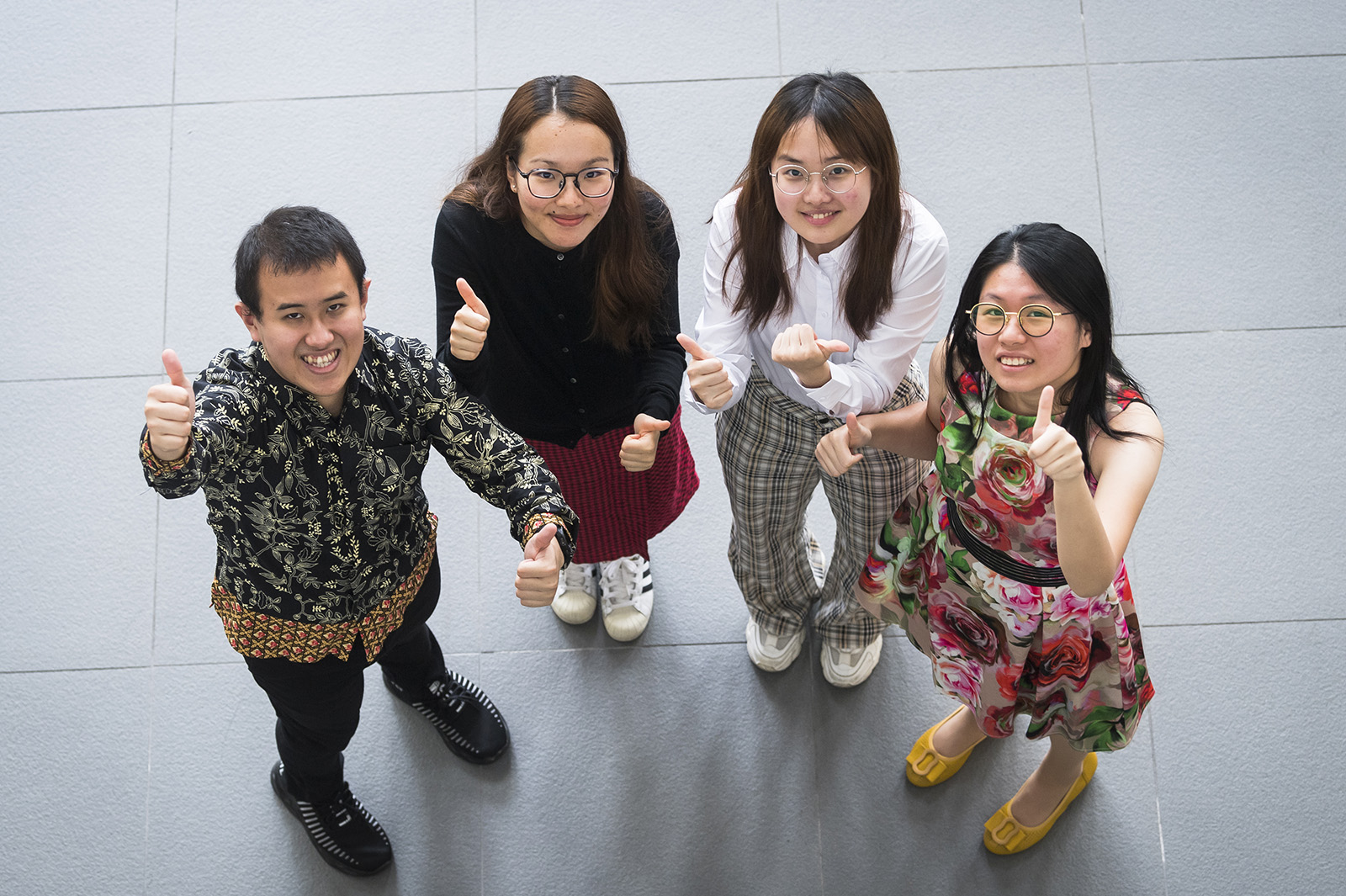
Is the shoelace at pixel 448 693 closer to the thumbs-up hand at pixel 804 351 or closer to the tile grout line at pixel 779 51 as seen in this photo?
the thumbs-up hand at pixel 804 351

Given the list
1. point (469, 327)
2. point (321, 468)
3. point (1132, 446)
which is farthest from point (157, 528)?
point (1132, 446)

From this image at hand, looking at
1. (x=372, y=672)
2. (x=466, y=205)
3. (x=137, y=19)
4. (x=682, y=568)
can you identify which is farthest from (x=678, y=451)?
(x=137, y=19)

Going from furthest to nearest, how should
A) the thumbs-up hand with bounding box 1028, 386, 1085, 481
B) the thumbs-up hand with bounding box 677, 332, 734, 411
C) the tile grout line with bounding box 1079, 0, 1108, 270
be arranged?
the tile grout line with bounding box 1079, 0, 1108, 270, the thumbs-up hand with bounding box 677, 332, 734, 411, the thumbs-up hand with bounding box 1028, 386, 1085, 481

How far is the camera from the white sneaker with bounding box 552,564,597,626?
8.44 feet

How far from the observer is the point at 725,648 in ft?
8.46

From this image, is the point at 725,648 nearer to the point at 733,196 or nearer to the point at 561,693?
the point at 561,693

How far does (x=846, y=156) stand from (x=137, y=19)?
2567mm

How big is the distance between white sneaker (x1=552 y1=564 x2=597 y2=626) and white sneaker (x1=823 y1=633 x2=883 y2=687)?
22.7 inches

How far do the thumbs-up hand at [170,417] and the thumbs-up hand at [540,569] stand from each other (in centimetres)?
50

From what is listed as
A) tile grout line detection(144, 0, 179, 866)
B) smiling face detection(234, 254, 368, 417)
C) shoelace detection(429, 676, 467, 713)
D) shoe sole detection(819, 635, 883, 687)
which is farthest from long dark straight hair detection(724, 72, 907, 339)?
tile grout line detection(144, 0, 179, 866)

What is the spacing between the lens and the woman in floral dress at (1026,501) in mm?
1533

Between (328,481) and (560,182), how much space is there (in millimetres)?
596

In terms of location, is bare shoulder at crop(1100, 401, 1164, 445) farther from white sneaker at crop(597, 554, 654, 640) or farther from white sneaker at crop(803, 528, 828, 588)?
white sneaker at crop(597, 554, 654, 640)

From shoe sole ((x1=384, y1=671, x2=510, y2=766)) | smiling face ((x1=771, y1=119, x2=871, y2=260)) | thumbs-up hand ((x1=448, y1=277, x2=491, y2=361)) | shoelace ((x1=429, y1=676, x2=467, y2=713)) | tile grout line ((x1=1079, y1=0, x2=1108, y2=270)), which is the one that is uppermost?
tile grout line ((x1=1079, y1=0, x2=1108, y2=270))
